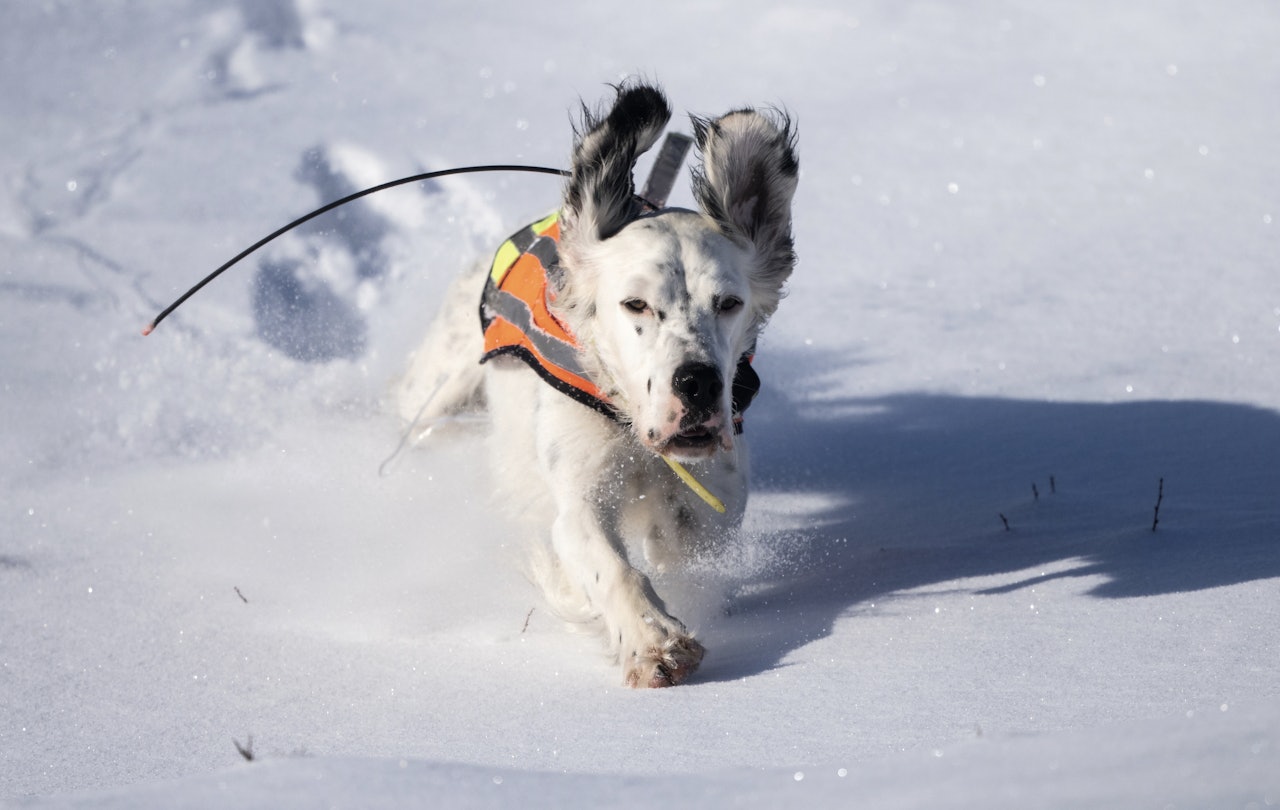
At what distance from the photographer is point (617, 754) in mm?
2117

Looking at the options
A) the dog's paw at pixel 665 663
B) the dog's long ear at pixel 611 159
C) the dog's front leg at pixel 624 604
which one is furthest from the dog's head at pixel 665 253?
the dog's paw at pixel 665 663

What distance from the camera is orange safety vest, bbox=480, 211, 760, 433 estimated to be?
11.2ft

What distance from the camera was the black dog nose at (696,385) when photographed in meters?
2.91

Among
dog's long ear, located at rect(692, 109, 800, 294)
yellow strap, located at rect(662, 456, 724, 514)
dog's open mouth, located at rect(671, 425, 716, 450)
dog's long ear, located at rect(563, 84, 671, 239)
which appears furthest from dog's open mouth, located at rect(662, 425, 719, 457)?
dog's long ear, located at rect(563, 84, 671, 239)

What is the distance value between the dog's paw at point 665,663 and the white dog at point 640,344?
6.7 inches

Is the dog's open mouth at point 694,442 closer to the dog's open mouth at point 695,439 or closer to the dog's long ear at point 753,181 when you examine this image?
the dog's open mouth at point 695,439

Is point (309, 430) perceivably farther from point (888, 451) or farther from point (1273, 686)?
point (1273, 686)

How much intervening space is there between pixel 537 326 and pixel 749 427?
175 cm

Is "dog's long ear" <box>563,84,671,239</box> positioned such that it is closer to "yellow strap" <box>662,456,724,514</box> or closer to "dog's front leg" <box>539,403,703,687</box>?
"dog's front leg" <box>539,403,703,687</box>

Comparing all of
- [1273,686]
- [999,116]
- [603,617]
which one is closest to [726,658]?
[603,617]

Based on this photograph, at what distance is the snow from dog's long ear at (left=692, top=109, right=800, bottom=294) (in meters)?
0.91

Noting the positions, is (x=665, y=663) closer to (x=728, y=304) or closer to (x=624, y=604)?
(x=624, y=604)

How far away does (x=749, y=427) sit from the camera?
5.12 metres

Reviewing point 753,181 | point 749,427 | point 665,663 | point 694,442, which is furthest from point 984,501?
point 665,663
